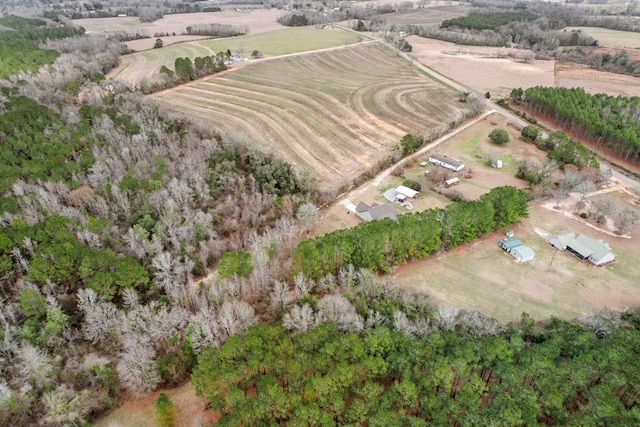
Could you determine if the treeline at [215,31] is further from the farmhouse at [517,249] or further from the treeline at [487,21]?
the farmhouse at [517,249]

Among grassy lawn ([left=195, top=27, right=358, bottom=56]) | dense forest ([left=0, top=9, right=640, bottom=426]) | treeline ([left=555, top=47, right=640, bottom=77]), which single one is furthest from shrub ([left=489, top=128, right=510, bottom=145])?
grassy lawn ([left=195, top=27, right=358, bottom=56])

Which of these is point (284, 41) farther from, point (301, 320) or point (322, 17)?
point (301, 320)

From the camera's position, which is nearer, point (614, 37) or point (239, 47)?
point (239, 47)

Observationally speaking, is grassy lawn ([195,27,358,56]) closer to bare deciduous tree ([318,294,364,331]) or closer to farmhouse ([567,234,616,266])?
farmhouse ([567,234,616,266])

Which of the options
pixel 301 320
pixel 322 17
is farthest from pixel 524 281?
pixel 322 17

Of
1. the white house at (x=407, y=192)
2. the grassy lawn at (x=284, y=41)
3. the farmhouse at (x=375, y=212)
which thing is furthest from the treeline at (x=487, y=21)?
the farmhouse at (x=375, y=212)

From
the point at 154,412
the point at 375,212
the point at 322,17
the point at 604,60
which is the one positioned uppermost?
the point at 322,17
